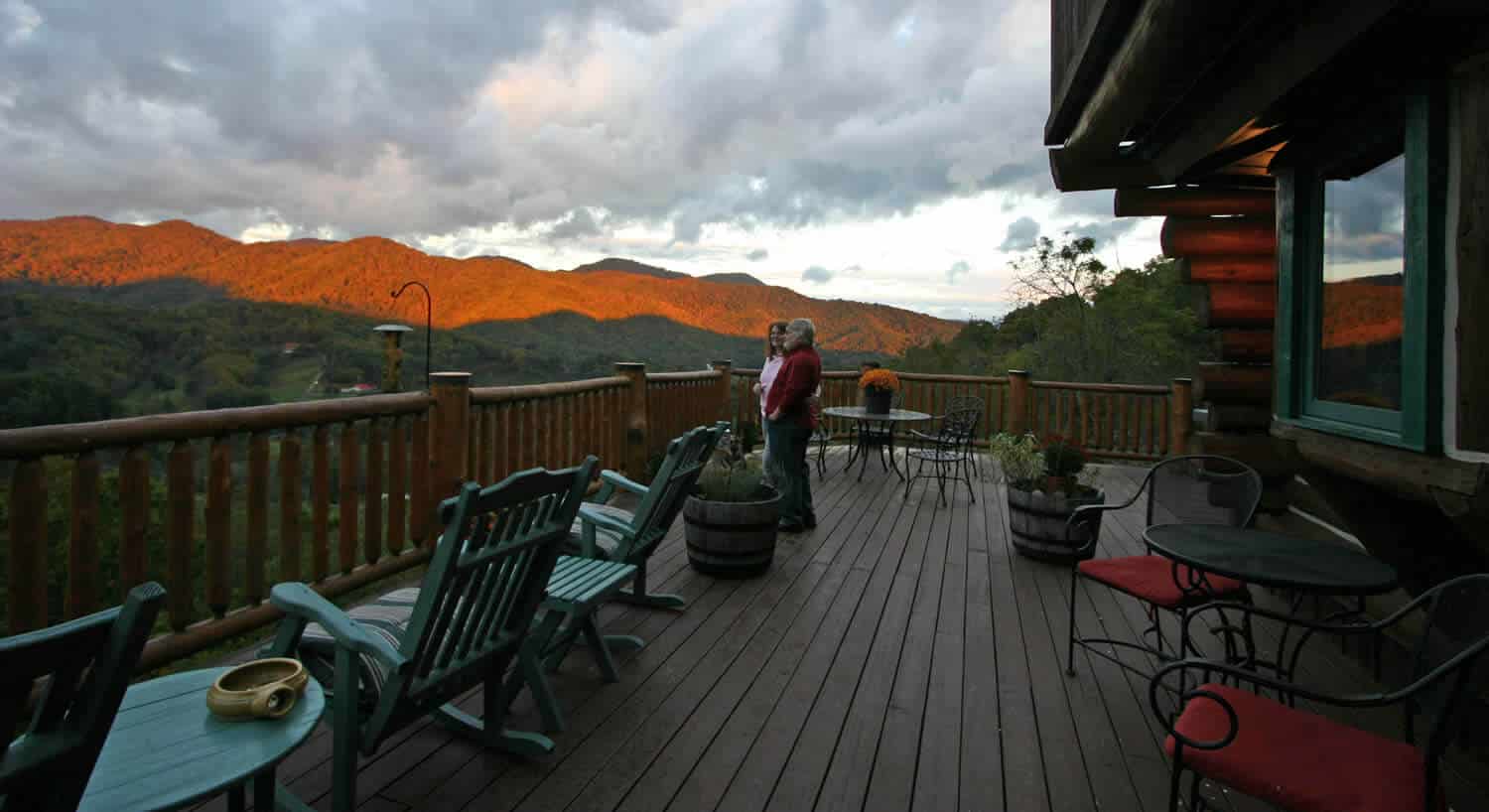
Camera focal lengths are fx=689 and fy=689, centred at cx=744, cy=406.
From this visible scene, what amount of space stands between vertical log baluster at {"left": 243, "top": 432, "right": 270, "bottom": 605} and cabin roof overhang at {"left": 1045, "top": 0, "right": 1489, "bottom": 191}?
3.25 meters

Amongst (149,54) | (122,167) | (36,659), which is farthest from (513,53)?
(122,167)

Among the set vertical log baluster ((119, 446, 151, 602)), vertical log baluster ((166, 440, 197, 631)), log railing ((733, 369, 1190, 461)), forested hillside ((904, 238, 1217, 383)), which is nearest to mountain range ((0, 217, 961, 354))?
forested hillside ((904, 238, 1217, 383))

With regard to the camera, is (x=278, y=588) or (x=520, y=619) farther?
(x=520, y=619)

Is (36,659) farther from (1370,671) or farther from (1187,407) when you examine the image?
(1187,407)

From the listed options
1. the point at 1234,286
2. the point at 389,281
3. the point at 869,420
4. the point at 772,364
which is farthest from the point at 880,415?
the point at 389,281

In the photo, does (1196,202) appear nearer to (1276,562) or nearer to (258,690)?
(1276,562)

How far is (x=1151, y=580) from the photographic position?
250 centimetres

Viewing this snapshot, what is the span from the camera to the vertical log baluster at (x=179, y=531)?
7.75 ft

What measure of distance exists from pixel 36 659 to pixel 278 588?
3.09 ft

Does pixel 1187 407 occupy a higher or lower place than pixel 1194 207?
lower

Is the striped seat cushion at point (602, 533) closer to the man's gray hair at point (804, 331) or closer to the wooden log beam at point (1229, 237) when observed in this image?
the man's gray hair at point (804, 331)

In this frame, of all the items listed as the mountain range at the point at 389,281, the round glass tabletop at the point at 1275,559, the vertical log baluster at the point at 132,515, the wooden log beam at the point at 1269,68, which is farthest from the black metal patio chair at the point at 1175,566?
the mountain range at the point at 389,281

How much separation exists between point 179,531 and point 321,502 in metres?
0.60

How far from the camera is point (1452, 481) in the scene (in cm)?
175
